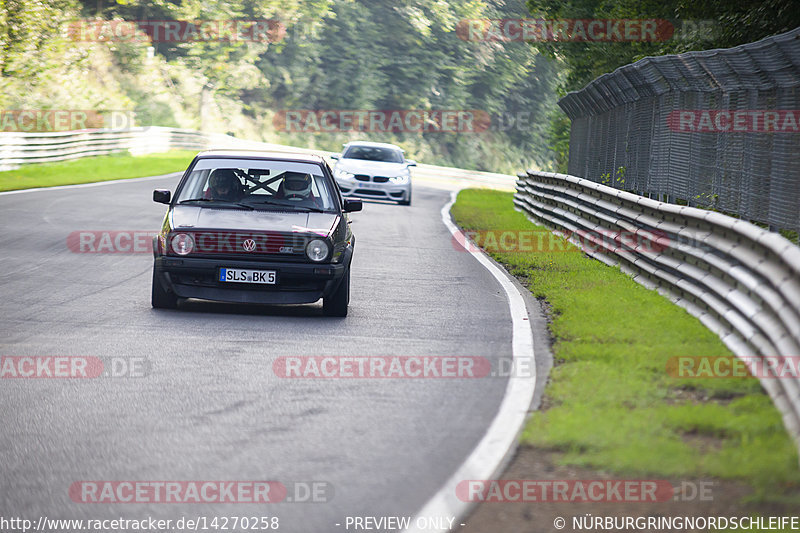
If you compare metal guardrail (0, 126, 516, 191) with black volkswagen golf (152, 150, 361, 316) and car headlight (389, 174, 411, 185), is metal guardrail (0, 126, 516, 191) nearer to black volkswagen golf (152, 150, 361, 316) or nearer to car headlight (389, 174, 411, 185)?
car headlight (389, 174, 411, 185)

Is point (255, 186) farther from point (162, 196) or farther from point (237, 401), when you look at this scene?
point (237, 401)

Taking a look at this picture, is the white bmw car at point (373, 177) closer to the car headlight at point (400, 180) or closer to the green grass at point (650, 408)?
the car headlight at point (400, 180)

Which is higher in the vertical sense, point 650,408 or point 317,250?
point 317,250

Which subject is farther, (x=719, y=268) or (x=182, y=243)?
(x=182, y=243)

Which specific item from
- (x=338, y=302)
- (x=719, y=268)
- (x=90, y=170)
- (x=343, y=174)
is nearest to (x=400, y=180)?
(x=343, y=174)

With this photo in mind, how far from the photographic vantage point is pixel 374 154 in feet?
94.4

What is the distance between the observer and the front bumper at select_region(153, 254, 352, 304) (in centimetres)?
1018

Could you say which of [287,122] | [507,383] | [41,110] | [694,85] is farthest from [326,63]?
[507,383]

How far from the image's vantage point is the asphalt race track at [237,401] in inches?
208

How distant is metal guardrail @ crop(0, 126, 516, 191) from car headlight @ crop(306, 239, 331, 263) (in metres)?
13.0

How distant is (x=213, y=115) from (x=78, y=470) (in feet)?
200

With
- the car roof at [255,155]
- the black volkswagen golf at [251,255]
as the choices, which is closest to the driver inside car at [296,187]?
the black volkswagen golf at [251,255]

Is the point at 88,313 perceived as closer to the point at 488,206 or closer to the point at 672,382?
the point at 672,382

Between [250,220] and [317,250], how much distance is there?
0.75 m
